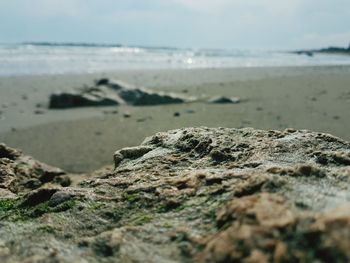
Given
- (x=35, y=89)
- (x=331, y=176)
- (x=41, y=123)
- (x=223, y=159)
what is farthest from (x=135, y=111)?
(x=331, y=176)

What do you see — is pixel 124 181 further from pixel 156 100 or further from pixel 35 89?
pixel 35 89

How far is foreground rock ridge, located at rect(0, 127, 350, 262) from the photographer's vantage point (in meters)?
1.25

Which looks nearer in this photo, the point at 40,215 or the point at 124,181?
the point at 40,215

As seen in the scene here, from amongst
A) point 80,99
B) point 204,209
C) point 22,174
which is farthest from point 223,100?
point 204,209

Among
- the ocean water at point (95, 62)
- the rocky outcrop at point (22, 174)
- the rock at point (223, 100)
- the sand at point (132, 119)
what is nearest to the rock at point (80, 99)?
the sand at point (132, 119)

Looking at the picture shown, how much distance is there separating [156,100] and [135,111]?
50.9 inches

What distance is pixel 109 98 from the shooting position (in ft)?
37.3

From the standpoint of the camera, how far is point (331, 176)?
5.63ft

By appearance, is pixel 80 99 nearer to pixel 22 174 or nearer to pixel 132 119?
pixel 132 119

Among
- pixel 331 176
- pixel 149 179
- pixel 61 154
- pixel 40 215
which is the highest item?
pixel 331 176

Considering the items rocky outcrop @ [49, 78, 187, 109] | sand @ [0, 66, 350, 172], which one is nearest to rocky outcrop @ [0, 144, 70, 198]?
sand @ [0, 66, 350, 172]

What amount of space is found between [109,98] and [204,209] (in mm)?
9925

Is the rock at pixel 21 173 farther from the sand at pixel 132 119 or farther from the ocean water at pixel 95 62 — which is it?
the ocean water at pixel 95 62

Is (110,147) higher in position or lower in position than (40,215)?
lower
